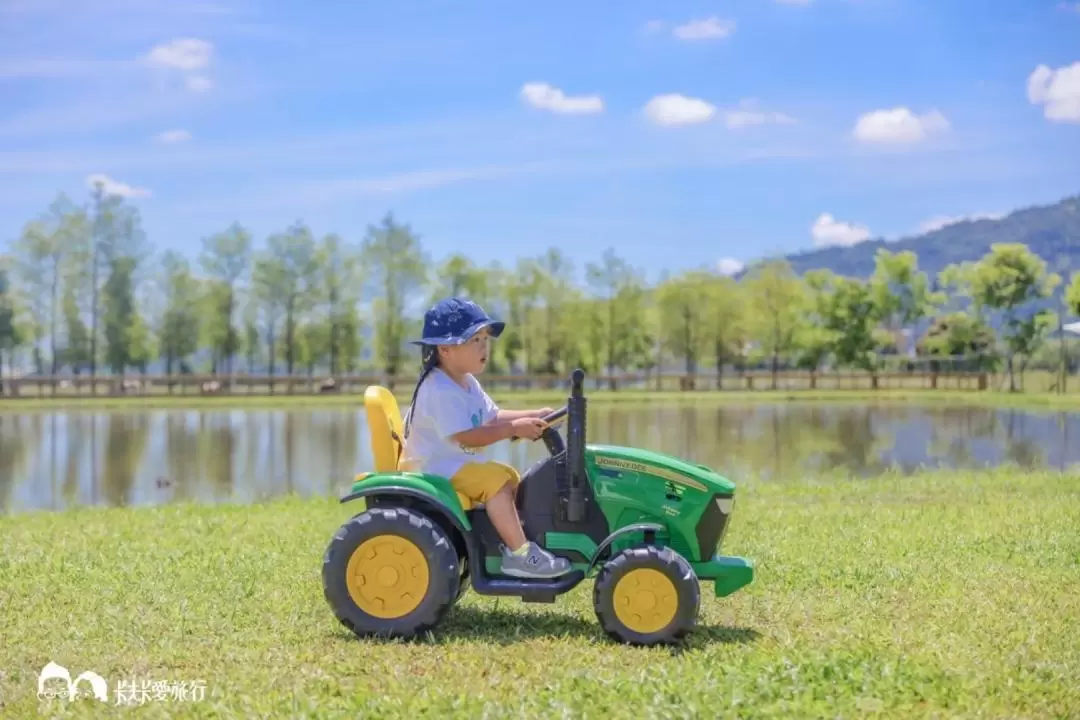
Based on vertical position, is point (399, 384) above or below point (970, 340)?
below

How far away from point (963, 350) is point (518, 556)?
92584 millimetres

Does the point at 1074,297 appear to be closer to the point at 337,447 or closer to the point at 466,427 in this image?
the point at 337,447

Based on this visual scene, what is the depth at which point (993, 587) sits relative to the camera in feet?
26.3

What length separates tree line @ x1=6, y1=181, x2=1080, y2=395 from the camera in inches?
2640

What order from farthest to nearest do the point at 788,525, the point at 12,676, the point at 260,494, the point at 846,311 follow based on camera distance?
1. the point at 846,311
2. the point at 260,494
3. the point at 788,525
4. the point at 12,676

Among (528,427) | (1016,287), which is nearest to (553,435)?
(528,427)

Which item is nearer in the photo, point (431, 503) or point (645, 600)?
point (645, 600)

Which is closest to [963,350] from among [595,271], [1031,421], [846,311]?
[846,311]

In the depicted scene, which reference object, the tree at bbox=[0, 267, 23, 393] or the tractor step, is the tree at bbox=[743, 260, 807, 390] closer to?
the tree at bbox=[0, 267, 23, 393]

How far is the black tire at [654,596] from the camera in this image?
21.7 feet

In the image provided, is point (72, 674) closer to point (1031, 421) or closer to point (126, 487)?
point (126, 487)

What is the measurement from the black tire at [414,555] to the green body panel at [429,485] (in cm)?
14

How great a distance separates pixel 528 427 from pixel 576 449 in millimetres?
307

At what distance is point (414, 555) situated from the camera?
6875 mm
